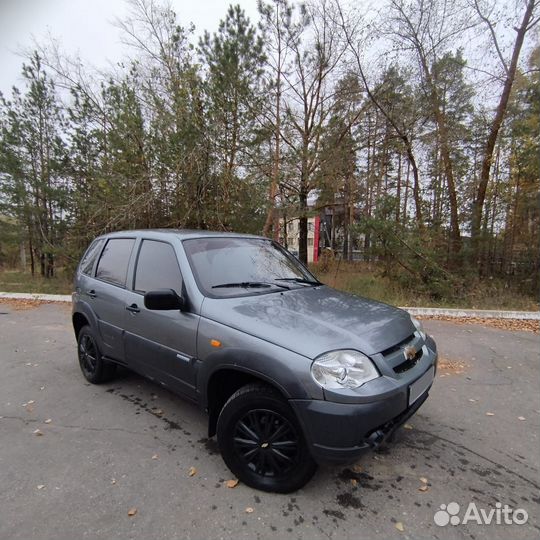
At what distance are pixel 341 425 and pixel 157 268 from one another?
2.05 m

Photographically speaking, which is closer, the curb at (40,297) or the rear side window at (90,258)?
the rear side window at (90,258)

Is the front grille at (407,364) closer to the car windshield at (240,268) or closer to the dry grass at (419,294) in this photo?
the car windshield at (240,268)

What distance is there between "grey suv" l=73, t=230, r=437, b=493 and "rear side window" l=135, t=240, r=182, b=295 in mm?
14

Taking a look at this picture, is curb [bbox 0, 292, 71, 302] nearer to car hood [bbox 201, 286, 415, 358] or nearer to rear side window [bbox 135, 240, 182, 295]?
rear side window [bbox 135, 240, 182, 295]

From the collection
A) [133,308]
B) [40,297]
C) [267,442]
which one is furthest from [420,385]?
[40,297]

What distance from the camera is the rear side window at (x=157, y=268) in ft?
→ 9.47

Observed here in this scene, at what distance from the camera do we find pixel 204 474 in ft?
7.98

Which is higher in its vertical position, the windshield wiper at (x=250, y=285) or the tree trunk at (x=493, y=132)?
the tree trunk at (x=493, y=132)

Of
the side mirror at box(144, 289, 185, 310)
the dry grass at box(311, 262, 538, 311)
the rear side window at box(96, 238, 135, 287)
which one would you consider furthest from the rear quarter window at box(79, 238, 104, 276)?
the dry grass at box(311, 262, 538, 311)

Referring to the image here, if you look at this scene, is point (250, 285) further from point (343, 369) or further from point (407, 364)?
point (407, 364)

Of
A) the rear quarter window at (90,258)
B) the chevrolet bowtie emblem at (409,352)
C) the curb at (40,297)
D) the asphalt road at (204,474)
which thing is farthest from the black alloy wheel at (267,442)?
the curb at (40,297)

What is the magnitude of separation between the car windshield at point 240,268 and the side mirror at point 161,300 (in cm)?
24

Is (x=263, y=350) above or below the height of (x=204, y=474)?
above

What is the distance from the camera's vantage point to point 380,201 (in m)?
10.7
